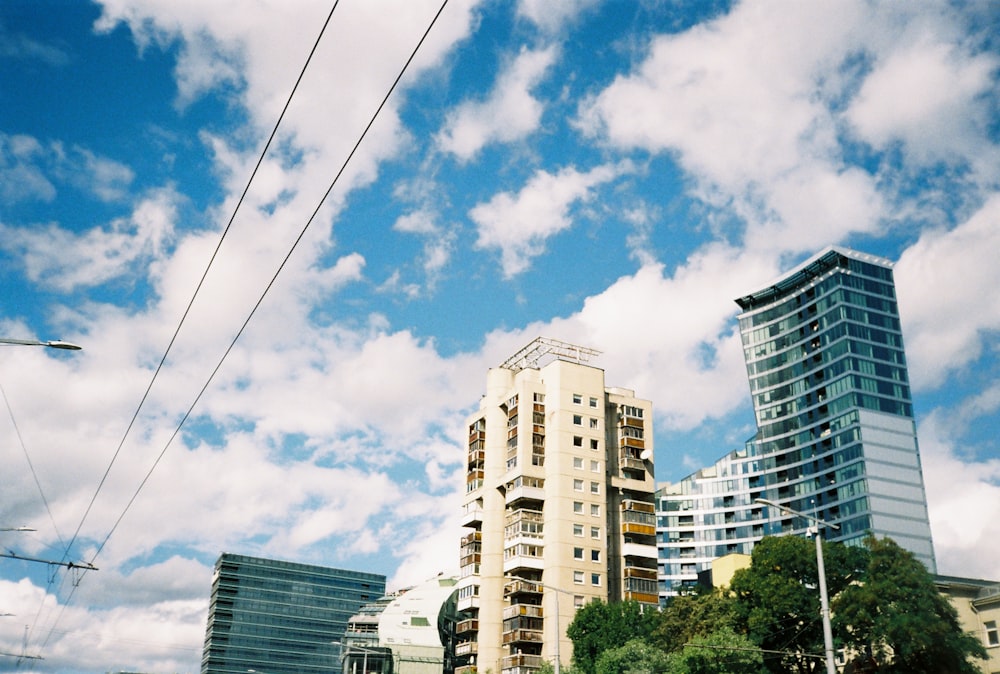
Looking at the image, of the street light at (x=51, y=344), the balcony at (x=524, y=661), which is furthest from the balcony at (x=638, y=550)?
the street light at (x=51, y=344)

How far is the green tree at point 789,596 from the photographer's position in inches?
2211

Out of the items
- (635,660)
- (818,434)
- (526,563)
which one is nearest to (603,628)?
(635,660)

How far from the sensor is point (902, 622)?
46656 mm

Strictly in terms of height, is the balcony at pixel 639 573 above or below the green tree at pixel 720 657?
above

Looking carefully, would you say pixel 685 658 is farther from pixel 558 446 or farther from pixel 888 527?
pixel 888 527

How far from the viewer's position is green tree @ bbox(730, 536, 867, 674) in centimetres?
5616

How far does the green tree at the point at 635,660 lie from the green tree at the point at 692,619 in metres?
2.37

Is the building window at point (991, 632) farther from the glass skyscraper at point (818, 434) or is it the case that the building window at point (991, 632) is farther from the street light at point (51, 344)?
the glass skyscraper at point (818, 434)

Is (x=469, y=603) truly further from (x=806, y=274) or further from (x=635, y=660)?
(x=806, y=274)

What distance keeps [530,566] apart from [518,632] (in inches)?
224

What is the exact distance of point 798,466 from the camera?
153625 millimetres

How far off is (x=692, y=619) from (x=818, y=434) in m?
98.6

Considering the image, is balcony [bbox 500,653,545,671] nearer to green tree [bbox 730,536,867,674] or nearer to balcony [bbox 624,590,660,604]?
balcony [bbox 624,590,660,604]

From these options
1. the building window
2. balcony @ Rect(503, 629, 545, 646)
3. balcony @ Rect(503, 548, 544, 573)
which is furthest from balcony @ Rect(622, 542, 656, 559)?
the building window
